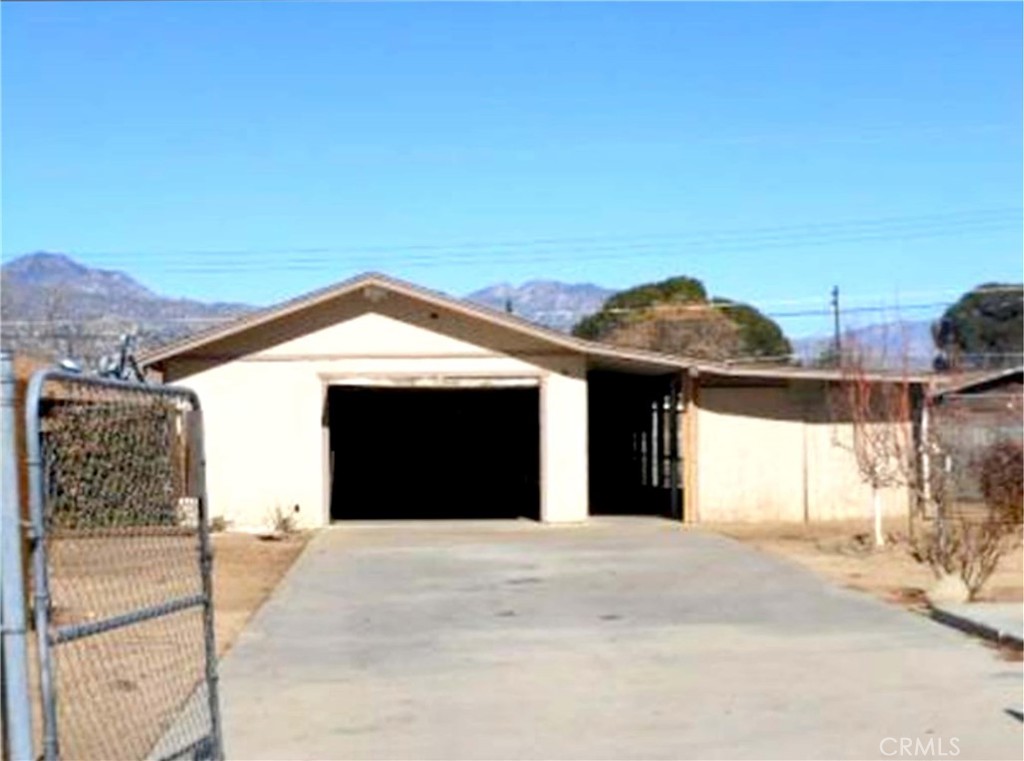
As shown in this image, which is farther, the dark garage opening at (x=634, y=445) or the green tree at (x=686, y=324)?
the green tree at (x=686, y=324)

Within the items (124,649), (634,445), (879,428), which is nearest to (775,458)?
(879,428)

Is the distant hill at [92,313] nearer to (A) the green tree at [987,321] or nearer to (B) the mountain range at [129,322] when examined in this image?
(B) the mountain range at [129,322]

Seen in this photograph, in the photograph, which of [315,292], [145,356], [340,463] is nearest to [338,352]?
[315,292]

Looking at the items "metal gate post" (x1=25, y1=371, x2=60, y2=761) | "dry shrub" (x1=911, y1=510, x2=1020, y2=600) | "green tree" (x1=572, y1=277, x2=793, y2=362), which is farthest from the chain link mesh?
"green tree" (x1=572, y1=277, x2=793, y2=362)

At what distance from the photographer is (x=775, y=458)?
3131 centimetres

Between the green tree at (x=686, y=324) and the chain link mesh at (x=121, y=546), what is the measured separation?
5178 cm

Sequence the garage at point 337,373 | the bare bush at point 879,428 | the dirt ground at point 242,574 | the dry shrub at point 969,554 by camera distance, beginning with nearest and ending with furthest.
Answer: the dirt ground at point 242,574 → the dry shrub at point 969,554 → the bare bush at point 879,428 → the garage at point 337,373

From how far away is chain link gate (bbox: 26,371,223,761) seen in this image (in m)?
6.22

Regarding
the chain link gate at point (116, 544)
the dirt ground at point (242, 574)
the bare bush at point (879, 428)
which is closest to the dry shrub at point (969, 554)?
the bare bush at point (879, 428)

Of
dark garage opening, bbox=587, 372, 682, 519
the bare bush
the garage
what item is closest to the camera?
the bare bush

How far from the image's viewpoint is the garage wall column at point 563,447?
3031 centimetres

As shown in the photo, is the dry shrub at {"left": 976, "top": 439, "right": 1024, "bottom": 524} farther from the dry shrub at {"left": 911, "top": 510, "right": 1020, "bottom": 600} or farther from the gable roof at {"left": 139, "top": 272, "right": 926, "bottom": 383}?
the gable roof at {"left": 139, "top": 272, "right": 926, "bottom": 383}

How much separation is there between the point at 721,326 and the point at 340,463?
31185 mm

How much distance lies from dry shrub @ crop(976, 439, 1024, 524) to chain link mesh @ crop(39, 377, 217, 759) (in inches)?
519
